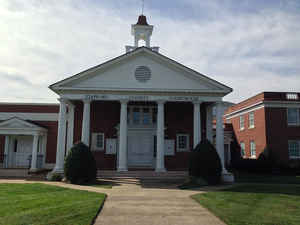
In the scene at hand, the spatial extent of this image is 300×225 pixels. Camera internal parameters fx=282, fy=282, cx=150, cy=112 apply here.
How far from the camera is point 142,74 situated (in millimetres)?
20172

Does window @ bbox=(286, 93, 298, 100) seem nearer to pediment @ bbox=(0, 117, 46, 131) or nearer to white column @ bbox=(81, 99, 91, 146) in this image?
white column @ bbox=(81, 99, 91, 146)

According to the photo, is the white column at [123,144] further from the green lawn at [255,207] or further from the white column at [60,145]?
the green lawn at [255,207]

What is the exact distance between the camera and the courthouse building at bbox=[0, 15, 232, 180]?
19.7 metres

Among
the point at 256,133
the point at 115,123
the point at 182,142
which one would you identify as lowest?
the point at 182,142

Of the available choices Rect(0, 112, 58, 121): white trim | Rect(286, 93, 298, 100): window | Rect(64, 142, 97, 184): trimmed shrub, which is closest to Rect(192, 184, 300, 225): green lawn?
Rect(64, 142, 97, 184): trimmed shrub

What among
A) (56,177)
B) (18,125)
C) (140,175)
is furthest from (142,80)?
(18,125)

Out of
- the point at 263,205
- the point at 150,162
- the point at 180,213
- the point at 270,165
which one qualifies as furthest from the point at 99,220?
the point at 270,165

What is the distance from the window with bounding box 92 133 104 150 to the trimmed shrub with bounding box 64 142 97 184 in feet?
20.0

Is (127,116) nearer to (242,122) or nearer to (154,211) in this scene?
(154,211)

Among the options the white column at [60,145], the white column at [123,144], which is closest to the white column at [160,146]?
the white column at [123,144]

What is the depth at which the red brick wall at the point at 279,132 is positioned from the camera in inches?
1037

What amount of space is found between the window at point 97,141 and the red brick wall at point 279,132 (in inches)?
603

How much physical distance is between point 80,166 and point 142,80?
747 cm

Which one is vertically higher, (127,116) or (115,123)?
(127,116)
